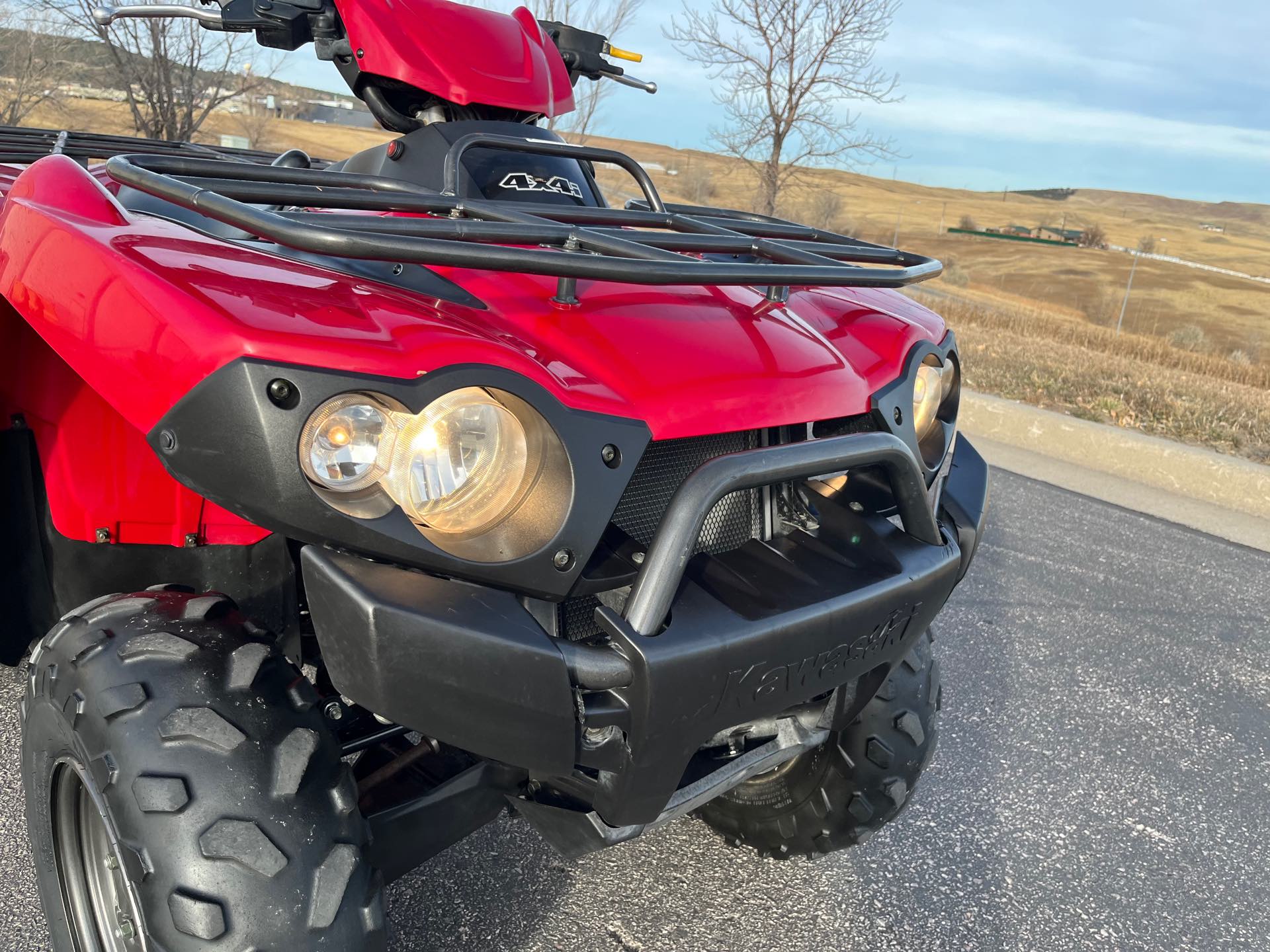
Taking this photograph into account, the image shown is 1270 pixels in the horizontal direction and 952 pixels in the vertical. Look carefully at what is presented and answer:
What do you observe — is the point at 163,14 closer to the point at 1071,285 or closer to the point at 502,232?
the point at 502,232

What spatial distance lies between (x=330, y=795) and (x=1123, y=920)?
72.3 inches

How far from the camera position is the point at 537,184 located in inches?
94.7

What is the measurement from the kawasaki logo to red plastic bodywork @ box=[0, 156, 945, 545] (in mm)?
366

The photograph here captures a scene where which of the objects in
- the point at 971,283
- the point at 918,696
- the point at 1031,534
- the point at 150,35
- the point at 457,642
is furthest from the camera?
the point at 971,283

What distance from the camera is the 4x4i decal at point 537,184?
237 centimetres

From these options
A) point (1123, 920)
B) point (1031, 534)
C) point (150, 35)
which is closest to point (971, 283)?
point (150, 35)

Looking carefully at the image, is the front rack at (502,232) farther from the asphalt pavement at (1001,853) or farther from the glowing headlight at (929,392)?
the asphalt pavement at (1001,853)

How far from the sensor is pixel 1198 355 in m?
11.1

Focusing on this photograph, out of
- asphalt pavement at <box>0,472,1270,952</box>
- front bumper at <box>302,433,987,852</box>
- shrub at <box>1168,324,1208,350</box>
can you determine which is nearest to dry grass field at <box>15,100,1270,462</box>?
shrub at <box>1168,324,1208,350</box>

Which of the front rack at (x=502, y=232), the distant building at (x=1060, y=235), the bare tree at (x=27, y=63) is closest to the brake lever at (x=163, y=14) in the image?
the front rack at (x=502, y=232)

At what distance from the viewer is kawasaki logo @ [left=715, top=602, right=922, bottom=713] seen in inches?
60.7

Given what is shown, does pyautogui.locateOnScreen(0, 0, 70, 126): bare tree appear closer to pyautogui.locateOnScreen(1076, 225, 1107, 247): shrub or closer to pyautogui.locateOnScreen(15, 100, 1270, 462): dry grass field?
pyautogui.locateOnScreen(15, 100, 1270, 462): dry grass field

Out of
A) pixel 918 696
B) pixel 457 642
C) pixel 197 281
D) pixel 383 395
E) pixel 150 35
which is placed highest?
pixel 150 35

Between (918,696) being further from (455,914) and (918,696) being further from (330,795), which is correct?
(330,795)
